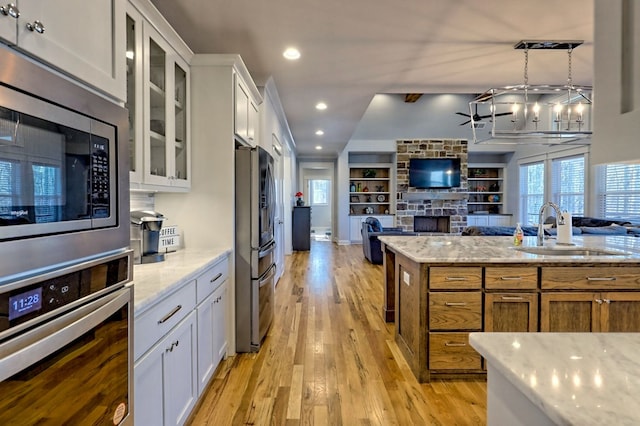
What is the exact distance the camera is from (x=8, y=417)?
2.22 ft

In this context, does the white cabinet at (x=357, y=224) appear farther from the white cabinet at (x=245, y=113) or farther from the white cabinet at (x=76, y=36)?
the white cabinet at (x=76, y=36)

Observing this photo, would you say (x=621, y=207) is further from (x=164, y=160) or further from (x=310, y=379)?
(x=164, y=160)

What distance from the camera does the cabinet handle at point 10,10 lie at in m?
0.75

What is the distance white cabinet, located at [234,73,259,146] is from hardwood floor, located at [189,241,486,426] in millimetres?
1804

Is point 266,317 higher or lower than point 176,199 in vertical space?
lower

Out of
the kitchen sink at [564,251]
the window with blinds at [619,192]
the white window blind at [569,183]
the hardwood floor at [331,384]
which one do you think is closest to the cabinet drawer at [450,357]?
the hardwood floor at [331,384]

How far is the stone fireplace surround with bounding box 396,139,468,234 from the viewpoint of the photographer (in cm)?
983

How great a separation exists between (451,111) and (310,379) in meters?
8.73

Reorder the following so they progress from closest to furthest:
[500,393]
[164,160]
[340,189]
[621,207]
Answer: [500,393]
[164,160]
[621,207]
[340,189]

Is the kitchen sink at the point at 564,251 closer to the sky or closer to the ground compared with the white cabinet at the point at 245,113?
closer to the ground

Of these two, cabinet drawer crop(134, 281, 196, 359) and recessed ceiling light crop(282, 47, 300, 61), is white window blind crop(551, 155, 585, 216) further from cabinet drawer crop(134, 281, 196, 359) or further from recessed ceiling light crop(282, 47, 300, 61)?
cabinet drawer crop(134, 281, 196, 359)

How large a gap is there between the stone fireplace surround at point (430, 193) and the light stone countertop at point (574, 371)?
9058 mm

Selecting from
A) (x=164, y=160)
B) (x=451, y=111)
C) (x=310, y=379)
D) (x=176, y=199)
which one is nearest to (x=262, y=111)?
(x=176, y=199)

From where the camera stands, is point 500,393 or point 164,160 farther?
point 164,160
